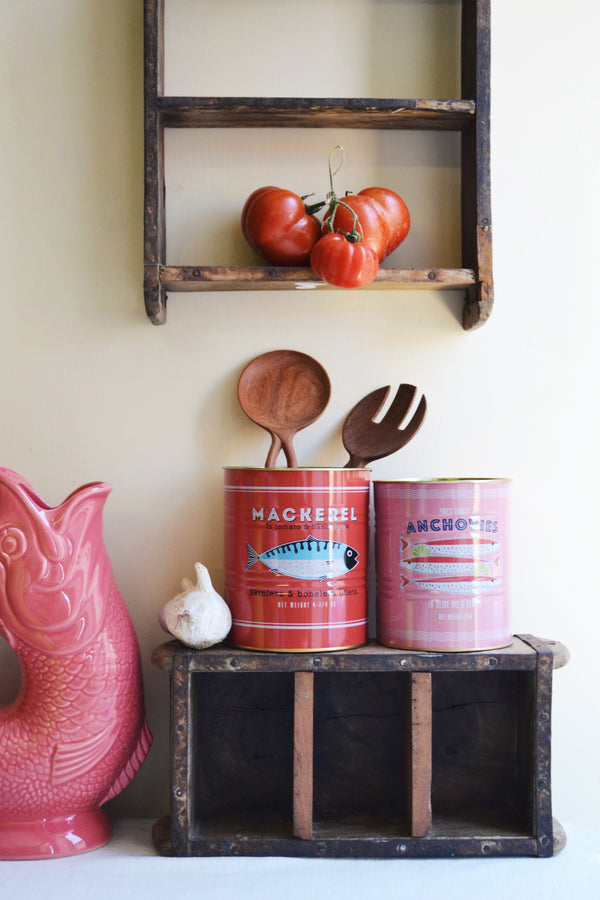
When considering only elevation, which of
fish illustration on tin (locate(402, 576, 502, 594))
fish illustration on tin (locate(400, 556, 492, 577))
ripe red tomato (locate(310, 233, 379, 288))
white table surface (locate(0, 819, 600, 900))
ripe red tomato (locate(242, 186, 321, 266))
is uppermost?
ripe red tomato (locate(242, 186, 321, 266))

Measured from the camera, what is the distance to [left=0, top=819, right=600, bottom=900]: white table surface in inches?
34.7

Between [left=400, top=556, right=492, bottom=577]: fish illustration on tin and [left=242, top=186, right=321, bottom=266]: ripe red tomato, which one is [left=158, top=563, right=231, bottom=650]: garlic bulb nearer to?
[left=400, top=556, right=492, bottom=577]: fish illustration on tin

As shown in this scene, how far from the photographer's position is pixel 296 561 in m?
0.97

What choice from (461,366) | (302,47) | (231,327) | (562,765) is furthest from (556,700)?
(302,47)

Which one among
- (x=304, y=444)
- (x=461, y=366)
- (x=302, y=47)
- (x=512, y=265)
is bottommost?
(x=304, y=444)

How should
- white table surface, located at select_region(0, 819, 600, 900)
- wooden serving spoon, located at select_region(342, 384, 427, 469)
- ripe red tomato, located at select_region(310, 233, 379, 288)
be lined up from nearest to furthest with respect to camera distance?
white table surface, located at select_region(0, 819, 600, 900) < ripe red tomato, located at select_region(310, 233, 379, 288) < wooden serving spoon, located at select_region(342, 384, 427, 469)

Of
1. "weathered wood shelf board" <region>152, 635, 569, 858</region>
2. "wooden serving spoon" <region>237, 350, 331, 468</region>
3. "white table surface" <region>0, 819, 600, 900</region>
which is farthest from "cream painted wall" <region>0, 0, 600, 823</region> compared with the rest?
"white table surface" <region>0, 819, 600, 900</region>

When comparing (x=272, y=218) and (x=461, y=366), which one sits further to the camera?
(x=461, y=366)

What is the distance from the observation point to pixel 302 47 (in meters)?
1.17

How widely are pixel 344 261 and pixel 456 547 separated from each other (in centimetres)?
38

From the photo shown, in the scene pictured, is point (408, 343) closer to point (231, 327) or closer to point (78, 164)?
point (231, 327)

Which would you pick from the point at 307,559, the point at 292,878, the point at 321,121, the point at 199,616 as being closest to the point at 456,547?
the point at 307,559

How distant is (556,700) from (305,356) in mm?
609

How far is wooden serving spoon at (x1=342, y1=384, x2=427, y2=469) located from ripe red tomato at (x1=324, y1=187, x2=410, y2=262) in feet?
0.63
